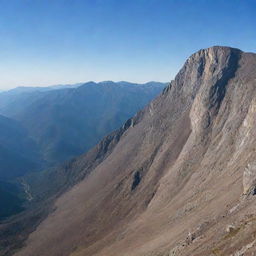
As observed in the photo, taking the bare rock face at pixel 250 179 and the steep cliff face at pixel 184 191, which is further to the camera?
the bare rock face at pixel 250 179

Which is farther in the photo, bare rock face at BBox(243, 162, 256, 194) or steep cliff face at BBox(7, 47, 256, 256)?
bare rock face at BBox(243, 162, 256, 194)

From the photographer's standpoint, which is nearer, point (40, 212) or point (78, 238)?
point (78, 238)

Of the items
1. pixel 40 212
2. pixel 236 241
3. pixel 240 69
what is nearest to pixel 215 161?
pixel 240 69

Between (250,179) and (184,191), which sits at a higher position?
(250,179)

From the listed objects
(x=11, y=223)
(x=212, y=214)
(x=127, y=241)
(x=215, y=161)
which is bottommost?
(x=11, y=223)

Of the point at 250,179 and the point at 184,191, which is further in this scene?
the point at 184,191

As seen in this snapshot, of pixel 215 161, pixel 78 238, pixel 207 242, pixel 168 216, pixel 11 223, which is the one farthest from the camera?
pixel 11 223

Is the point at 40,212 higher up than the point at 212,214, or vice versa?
the point at 212,214

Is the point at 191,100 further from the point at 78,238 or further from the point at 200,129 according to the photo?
the point at 78,238
